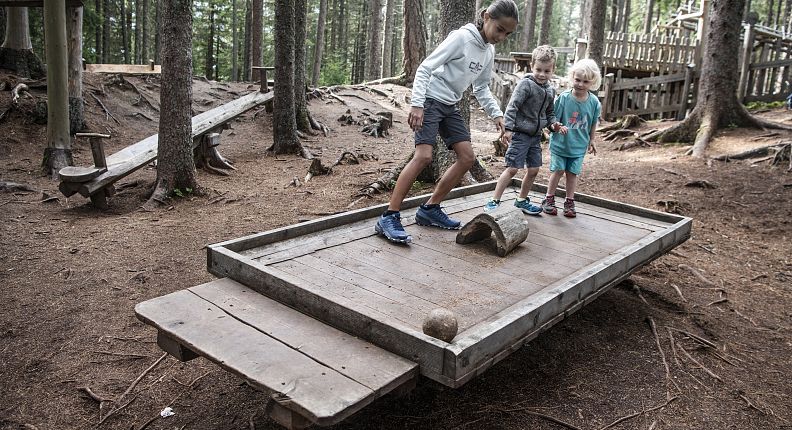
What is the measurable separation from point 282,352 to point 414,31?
58.5ft

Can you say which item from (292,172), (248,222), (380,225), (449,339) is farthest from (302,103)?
(449,339)

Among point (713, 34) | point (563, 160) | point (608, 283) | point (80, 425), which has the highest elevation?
point (713, 34)

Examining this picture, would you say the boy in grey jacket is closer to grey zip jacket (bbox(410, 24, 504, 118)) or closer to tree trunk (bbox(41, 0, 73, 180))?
grey zip jacket (bbox(410, 24, 504, 118))

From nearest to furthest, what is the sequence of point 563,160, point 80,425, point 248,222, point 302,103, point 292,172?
point 80,425 → point 563,160 → point 248,222 → point 292,172 → point 302,103

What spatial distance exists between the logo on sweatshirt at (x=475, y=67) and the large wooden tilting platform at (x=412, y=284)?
4.64 ft

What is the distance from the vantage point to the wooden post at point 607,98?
15.3m

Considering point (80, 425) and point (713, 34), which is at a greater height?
point (713, 34)

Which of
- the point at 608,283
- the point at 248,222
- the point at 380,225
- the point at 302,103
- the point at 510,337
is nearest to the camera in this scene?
the point at 510,337

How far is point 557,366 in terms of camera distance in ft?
14.2

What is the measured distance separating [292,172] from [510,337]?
8.03 metres

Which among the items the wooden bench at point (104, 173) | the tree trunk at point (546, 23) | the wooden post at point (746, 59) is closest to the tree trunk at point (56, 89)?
the wooden bench at point (104, 173)

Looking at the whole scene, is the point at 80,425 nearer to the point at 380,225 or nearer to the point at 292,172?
the point at 380,225

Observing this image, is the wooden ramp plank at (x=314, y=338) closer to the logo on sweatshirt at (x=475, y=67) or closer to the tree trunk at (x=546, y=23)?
the logo on sweatshirt at (x=475, y=67)

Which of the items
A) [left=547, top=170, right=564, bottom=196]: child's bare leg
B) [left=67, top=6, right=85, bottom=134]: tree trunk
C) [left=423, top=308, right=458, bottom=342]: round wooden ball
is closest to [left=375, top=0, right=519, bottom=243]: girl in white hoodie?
[left=547, top=170, right=564, bottom=196]: child's bare leg
